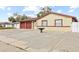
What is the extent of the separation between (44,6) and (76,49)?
168 cm

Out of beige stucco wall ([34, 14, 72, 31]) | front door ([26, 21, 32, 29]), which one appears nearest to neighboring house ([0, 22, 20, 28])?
front door ([26, 21, 32, 29])

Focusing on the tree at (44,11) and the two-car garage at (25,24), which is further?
the two-car garage at (25,24)

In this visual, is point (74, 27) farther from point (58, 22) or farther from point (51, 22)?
point (51, 22)

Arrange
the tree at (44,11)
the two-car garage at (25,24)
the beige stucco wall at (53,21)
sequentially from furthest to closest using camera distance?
the two-car garage at (25,24) < the beige stucco wall at (53,21) < the tree at (44,11)

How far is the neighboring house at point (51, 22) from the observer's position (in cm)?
570

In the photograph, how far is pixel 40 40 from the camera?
5.41m

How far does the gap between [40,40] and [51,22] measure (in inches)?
32.0

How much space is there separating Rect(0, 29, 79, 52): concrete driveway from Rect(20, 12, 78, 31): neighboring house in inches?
8.1

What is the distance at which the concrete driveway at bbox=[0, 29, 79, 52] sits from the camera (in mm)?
5133

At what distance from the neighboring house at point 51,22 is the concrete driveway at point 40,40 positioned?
21 centimetres

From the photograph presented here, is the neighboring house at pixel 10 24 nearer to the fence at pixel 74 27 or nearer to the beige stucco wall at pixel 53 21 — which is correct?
the beige stucco wall at pixel 53 21

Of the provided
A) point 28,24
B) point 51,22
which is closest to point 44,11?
point 51,22

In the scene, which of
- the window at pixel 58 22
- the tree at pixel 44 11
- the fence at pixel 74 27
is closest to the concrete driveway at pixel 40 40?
the fence at pixel 74 27
